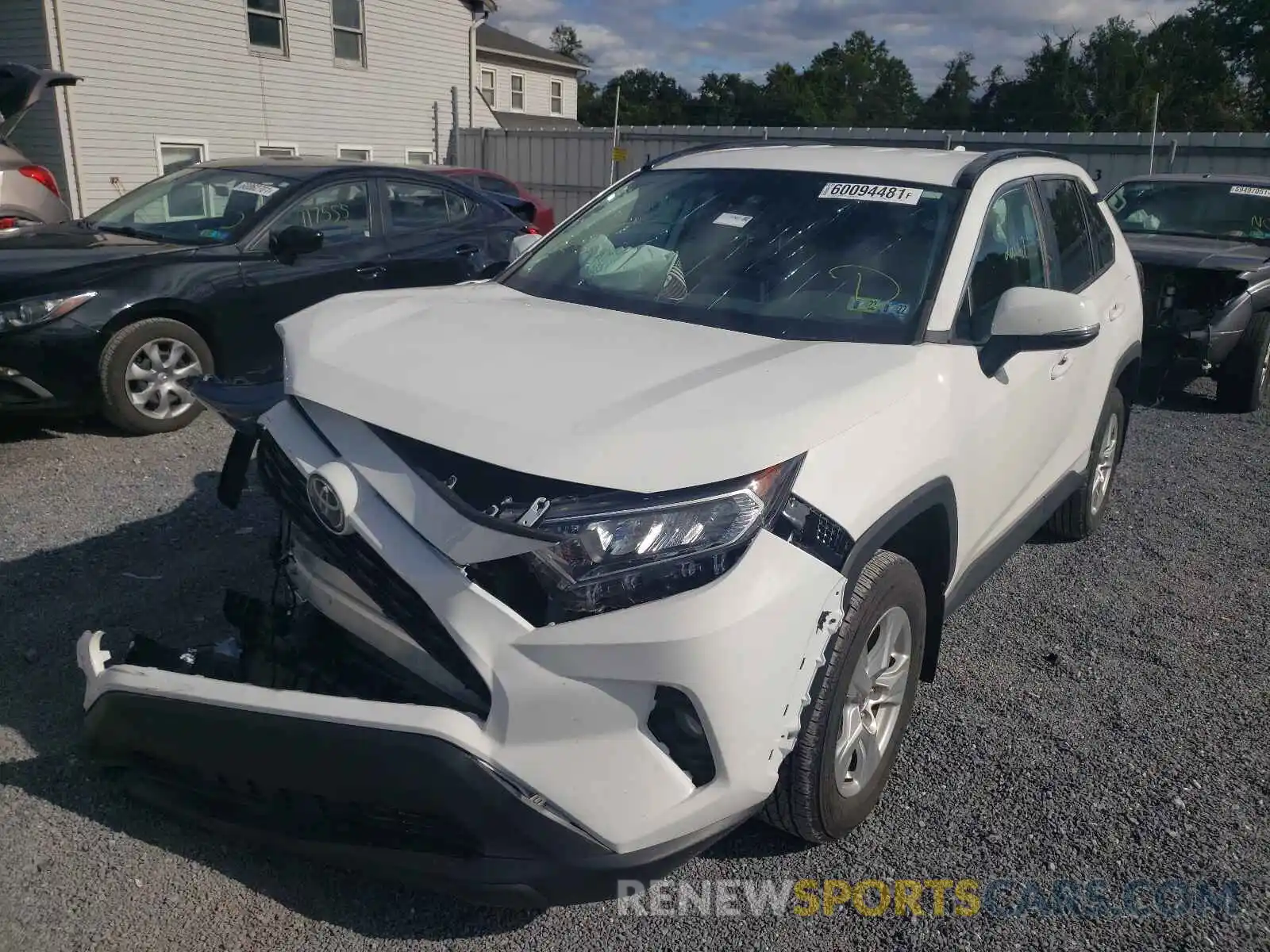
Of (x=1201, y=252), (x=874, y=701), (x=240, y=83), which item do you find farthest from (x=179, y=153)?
(x=874, y=701)

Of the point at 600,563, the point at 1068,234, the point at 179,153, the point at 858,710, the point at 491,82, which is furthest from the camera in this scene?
the point at 491,82

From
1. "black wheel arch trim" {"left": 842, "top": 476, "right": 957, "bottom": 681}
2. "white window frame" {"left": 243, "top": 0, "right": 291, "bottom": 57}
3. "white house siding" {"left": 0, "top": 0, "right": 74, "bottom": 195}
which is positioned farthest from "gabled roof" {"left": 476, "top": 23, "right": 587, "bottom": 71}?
"black wheel arch trim" {"left": 842, "top": 476, "right": 957, "bottom": 681}

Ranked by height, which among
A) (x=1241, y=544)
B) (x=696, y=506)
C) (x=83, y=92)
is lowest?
(x=1241, y=544)

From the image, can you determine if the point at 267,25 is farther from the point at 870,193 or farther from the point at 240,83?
the point at 870,193

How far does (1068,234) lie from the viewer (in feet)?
14.4

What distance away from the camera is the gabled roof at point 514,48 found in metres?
29.5

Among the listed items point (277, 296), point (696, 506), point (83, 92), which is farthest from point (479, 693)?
point (83, 92)

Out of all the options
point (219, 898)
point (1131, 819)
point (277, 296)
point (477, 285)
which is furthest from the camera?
point (277, 296)

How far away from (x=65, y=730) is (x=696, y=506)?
7.32ft

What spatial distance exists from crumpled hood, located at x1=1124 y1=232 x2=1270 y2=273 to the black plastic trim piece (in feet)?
12.1

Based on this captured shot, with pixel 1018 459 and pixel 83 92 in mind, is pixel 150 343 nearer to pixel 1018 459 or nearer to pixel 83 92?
pixel 1018 459

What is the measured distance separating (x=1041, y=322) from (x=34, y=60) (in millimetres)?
15326

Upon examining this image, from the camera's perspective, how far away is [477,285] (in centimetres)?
385

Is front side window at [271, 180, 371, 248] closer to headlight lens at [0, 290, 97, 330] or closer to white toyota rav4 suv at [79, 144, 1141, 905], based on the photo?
headlight lens at [0, 290, 97, 330]
